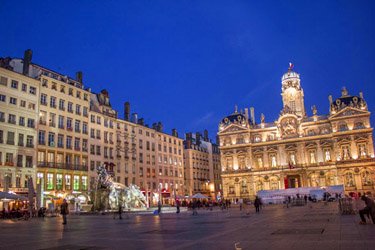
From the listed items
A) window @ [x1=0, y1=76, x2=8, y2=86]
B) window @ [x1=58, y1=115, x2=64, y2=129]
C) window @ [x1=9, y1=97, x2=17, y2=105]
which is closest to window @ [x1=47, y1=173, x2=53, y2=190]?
window @ [x1=58, y1=115, x2=64, y2=129]

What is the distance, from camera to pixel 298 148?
8206cm

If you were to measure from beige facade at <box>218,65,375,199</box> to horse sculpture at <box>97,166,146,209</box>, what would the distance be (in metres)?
47.6

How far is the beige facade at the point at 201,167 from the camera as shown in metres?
91.4

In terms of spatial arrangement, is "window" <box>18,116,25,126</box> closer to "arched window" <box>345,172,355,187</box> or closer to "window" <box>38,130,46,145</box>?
"window" <box>38,130,46,145</box>

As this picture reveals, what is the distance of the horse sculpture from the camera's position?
38.3 meters

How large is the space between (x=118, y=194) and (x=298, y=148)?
→ 5278 cm

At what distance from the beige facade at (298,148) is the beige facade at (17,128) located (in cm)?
4841

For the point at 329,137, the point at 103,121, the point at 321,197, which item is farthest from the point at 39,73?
the point at 329,137

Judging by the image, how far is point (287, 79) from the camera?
93.7 metres

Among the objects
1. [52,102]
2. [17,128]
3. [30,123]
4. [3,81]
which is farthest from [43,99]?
[3,81]

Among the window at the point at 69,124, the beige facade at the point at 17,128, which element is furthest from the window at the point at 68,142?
the beige facade at the point at 17,128

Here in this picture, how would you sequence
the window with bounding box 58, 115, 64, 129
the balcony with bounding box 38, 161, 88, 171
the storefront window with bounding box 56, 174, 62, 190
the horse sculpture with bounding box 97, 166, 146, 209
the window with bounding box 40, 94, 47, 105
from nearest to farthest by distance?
the horse sculpture with bounding box 97, 166, 146, 209
the balcony with bounding box 38, 161, 88, 171
the window with bounding box 40, 94, 47, 105
the storefront window with bounding box 56, 174, 62, 190
the window with bounding box 58, 115, 64, 129

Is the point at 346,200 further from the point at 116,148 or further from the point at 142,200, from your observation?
the point at 116,148

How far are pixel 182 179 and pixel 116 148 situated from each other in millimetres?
23714
